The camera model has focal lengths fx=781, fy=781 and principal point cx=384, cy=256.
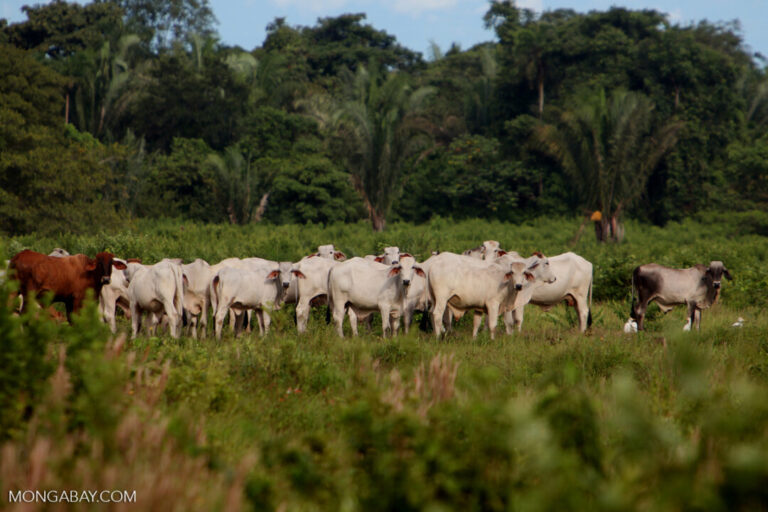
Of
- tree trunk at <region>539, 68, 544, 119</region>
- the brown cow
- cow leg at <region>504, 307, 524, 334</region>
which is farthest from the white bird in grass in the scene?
tree trunk at <region>539, 68, 544, 119</region>

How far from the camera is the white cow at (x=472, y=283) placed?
11273 mm

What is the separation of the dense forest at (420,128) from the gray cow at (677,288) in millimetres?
12827

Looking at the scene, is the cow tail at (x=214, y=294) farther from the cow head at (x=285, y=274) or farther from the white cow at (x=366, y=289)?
the white cow at (x=366, y=289)

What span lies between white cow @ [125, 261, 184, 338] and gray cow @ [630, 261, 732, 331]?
7.23 meters

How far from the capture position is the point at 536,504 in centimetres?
260

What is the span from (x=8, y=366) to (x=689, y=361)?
3.53m

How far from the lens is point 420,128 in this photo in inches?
1174

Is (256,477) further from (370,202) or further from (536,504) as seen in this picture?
(370,202)

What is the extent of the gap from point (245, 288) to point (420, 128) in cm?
1936

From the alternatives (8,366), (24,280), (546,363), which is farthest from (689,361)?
(24,280)

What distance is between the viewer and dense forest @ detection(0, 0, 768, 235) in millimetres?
26500

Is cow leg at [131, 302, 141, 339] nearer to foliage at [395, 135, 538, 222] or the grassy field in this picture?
the grassy field

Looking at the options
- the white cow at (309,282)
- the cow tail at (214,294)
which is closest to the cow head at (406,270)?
the white cow at (309,282)

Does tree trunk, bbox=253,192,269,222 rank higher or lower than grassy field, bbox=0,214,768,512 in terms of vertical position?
higher
